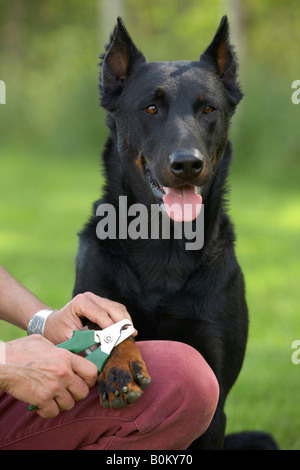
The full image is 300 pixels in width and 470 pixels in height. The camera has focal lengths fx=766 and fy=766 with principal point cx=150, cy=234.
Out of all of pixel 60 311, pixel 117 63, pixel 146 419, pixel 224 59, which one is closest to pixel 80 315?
pixel 60 311

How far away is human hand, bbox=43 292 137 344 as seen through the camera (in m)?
2.32

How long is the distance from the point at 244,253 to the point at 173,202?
490 cm

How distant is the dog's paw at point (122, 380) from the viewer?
2176 mm

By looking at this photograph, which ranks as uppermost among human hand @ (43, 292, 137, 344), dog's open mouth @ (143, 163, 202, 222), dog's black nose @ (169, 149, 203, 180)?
dog's black nose @ (169, 149, 203, 180)

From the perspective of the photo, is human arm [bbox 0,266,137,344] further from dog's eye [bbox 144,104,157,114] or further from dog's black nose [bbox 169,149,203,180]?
dog's eye [bbox 144,104,157,114]

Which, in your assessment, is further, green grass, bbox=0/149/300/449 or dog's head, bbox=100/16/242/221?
green grass, bbox=0/149/300/449

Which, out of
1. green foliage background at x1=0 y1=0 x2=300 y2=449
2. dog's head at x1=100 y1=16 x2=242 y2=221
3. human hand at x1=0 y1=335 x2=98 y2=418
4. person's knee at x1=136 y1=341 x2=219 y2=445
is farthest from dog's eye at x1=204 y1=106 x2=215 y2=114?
green foliage background at x1=0 y1=0 x2=300 y2=449

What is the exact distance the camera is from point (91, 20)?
2930 centimetres

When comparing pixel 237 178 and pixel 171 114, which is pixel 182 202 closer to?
pixel 171 114

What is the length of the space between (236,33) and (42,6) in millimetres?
18047

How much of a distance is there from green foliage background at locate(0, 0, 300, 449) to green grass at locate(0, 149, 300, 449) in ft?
0.04

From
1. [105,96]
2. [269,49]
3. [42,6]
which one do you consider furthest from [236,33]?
[42,6]

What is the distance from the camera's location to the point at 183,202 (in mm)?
2945

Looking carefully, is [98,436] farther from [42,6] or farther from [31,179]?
[42,6]
